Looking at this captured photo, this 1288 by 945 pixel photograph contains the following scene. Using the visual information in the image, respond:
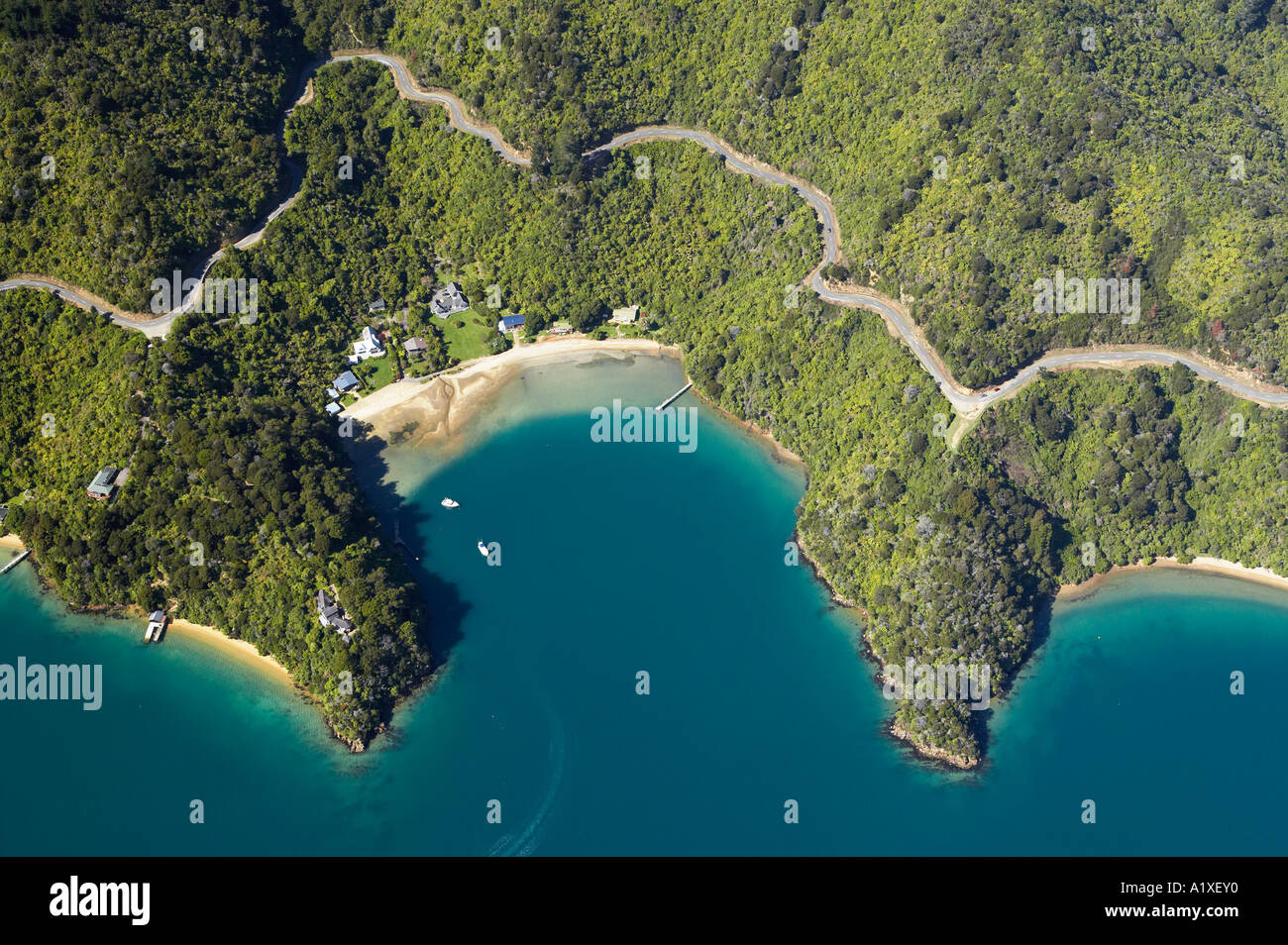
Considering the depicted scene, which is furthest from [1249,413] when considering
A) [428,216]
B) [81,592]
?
[81,592]

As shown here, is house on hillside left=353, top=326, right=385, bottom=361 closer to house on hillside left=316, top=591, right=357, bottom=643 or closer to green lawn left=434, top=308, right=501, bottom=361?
green lawn left=434, top=308, right=501, bottom=361

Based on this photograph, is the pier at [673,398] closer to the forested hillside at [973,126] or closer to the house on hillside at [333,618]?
the forested hillside at [973,126]

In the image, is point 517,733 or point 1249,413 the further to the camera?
point 1249,413

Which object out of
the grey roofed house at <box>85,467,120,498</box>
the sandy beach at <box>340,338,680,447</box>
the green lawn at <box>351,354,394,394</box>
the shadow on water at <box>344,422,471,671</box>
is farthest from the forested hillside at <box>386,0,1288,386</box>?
the grey roofed house at <box>85,467,120,498</box>

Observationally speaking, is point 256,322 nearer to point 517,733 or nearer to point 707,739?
point 517,733

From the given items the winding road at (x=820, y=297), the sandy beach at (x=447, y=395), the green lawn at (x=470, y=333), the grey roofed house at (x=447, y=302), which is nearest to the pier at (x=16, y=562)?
the winding road at (x=820, y=297)

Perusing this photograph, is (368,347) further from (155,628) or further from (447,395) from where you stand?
(155,628)
